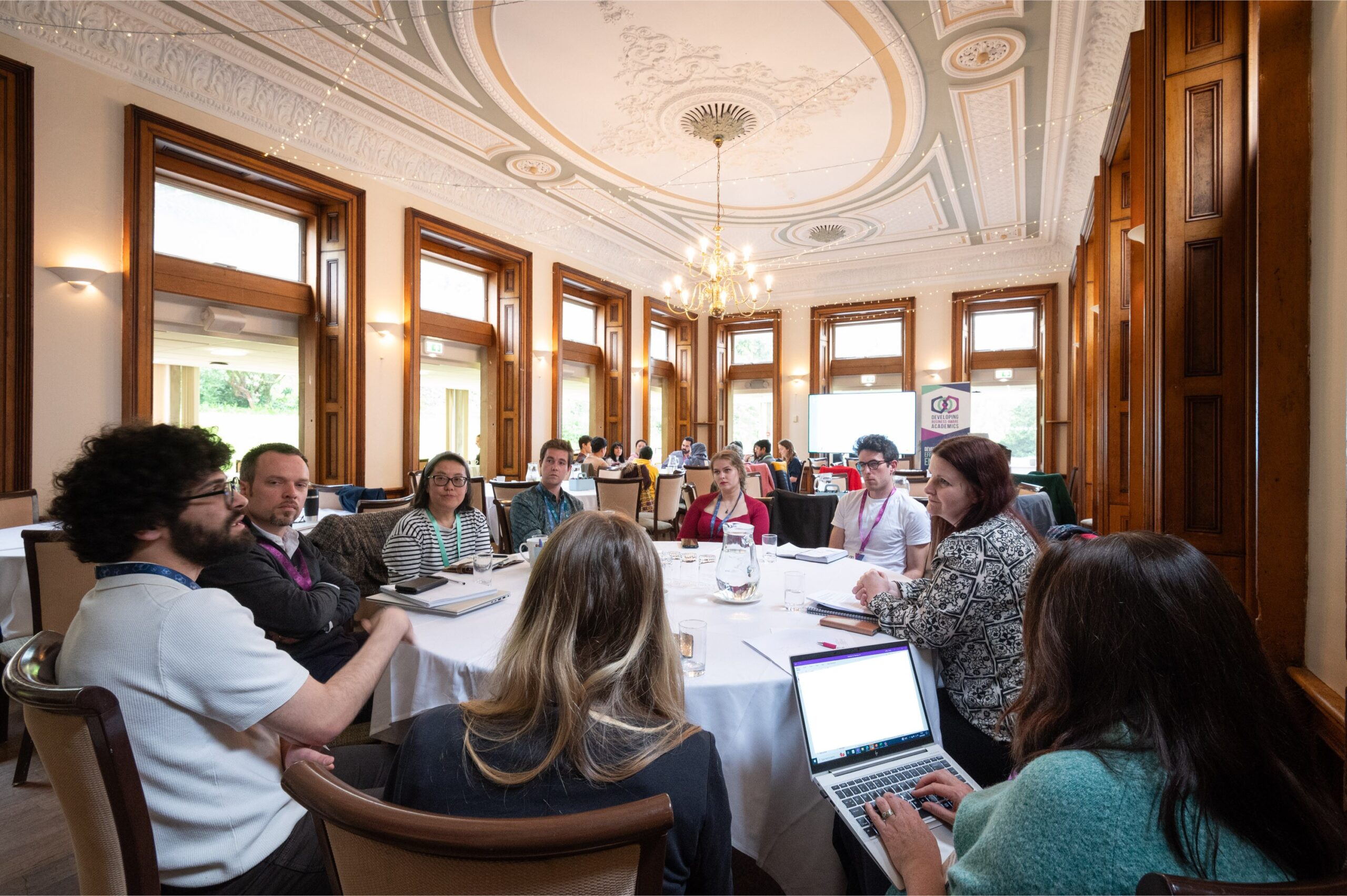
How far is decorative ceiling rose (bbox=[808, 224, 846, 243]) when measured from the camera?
8727mm

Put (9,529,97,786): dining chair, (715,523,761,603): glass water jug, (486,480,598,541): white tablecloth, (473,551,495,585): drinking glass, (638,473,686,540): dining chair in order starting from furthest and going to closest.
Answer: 1. (638,473,686,540): dining chair
2. (486,480,598,541): white tablecloth
3. (9,529,97,786): dining chair
4. (473,551,495,585): drinking glass
5. (715,523,761,603): glass water jug

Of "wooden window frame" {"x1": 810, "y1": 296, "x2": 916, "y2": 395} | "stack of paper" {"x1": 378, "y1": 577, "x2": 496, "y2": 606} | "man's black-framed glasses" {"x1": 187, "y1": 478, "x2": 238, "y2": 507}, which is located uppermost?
"wooden window frame" {"x1": 810, "y1": 296, "x2": 916, "y2": 395}

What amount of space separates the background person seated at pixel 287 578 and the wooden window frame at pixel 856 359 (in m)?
9.60

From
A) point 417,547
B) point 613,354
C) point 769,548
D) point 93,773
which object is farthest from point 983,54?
point 613,354

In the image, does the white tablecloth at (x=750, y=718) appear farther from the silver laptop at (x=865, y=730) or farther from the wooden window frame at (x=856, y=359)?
the wooden window frame at (x=856, y=359)

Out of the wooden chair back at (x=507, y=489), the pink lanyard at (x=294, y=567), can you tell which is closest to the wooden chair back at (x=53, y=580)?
the pink lanyard at (x=294, y=567)

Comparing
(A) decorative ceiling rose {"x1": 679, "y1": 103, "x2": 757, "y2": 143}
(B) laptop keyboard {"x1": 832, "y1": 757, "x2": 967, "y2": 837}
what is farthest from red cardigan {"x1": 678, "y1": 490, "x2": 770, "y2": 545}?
(A) decorative ceiling rose {"x1": 679, "y1": 103, "x2": 757, "y2": 143}

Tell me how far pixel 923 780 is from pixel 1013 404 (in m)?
10.0

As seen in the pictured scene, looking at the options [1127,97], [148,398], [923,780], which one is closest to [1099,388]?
[1127,97]

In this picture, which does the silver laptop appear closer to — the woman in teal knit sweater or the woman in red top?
the woman in teal knit sweater

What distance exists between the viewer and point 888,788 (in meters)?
1.21

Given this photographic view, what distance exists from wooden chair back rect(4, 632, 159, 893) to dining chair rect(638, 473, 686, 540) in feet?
16.9

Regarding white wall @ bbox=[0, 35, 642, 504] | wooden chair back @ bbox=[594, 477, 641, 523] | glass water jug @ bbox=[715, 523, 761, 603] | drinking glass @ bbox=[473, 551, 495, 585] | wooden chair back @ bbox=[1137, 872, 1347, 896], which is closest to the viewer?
wooden chair back @ bbox=[1137, 872, 1347, 896]

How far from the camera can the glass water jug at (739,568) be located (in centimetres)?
201
